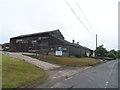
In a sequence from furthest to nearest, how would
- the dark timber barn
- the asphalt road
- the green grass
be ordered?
the dark timber barn → the asphalt road → the green grass

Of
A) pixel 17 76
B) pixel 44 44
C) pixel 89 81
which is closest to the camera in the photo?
pixel 17 76

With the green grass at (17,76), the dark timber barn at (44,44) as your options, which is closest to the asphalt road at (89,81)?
the green grass at (17,76)

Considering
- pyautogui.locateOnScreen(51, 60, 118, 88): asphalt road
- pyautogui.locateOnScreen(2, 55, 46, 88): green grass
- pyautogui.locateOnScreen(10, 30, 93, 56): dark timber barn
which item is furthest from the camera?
pyautogui.locateOnScreen(10, 30, 93, 56): dark timber barn

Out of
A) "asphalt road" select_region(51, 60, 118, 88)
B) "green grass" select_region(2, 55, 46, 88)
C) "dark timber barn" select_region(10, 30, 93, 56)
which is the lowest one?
"asphalt road" select_region(51, 60, 118, 88)

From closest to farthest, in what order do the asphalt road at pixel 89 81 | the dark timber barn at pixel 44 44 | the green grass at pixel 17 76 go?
Result: 1. the green grass at pixel 17 76
2. the asphalt road at pixel 89 81
3. the dark timber barn at pixel 44 44

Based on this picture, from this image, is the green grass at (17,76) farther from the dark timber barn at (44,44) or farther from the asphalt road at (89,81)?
the dark timber barn at (44,44)

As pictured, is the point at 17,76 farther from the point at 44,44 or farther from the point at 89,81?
the point at 44,44

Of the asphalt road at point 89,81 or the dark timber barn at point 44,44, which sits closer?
the asphalt road at point 89,81

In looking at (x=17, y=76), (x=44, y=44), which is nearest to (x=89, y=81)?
(x=17, y=76)

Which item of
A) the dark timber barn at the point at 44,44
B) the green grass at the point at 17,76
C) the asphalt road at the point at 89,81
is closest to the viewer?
the green grass at the point at 17,76

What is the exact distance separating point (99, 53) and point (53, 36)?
1687 inches

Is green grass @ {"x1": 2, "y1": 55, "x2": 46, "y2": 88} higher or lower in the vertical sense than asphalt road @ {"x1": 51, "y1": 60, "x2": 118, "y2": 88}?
higher

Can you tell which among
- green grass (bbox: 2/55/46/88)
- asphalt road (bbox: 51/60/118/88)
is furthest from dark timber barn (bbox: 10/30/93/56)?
green grass (bbox: 2/55/46/88)

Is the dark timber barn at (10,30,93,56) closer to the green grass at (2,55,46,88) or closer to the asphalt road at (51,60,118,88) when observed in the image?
the asphalt road at (51,60,118,88)
